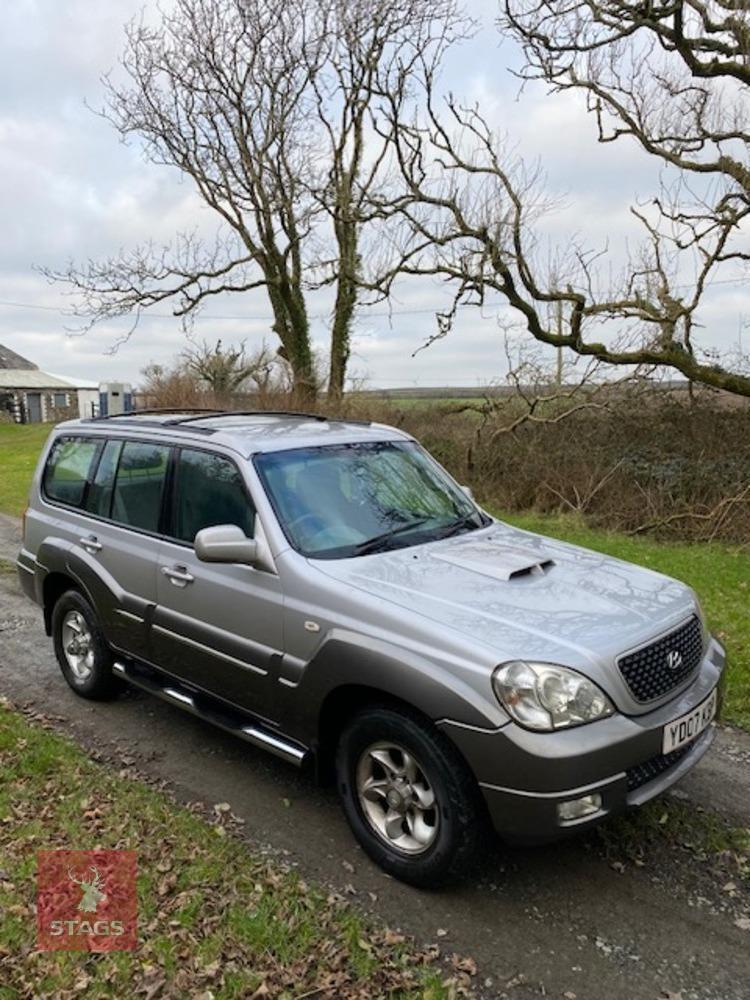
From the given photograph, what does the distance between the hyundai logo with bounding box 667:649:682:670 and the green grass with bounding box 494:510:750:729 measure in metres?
1.93

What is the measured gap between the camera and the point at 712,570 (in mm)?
9266

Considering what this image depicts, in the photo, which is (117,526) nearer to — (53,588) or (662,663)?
(53,588)

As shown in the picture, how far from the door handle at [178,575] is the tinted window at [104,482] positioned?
0.96 meters

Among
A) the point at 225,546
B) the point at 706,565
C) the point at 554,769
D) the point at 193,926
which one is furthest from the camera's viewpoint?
the point at 706,565

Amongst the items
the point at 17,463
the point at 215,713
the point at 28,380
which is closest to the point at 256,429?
the point at 215,713

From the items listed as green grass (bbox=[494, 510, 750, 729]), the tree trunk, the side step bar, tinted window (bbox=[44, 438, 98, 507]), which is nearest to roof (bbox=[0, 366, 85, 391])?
the tree trunk

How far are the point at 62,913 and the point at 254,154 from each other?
73.8ft

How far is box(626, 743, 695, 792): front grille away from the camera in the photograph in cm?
289

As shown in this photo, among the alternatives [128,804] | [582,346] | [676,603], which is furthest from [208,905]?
[582,346]

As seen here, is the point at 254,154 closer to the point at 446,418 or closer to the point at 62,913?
the point at 446,418

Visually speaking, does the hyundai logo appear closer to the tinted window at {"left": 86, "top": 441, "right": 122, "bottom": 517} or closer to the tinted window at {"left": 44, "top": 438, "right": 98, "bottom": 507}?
the tinted window at {"left": 86, "top": 441, "right": 122, "bottom": 517}

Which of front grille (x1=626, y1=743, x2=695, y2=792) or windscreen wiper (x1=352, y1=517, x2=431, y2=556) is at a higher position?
windscreen wiper (x1=352, y1=517, x2=431, y2=556)

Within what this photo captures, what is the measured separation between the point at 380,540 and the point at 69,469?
2853mm

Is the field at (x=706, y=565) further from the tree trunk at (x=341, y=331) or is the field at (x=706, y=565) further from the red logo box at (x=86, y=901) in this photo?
the tree trunk at (x=341, y=331)
